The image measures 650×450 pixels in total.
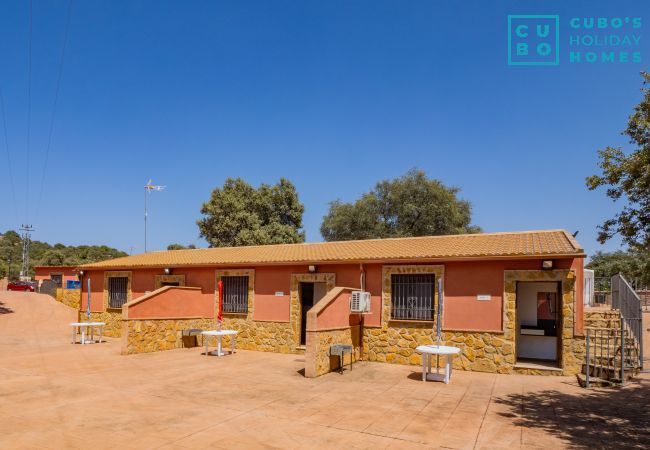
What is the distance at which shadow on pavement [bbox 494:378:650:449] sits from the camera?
674 cm

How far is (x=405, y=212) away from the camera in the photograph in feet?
117

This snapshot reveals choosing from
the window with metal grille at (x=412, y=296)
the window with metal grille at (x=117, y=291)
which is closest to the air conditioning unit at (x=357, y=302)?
the window with metal grille at (x=412, y=296)

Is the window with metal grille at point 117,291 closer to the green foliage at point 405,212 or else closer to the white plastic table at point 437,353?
the white plastic table at point 437,353

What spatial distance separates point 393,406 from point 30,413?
6381mm

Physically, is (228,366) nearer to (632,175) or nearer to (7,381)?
(7,381)

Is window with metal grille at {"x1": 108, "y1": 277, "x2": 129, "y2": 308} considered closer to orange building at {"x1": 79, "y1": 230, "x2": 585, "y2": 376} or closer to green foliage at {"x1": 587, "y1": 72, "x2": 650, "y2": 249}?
orange building at {"x1": 79, "y1": 230, "x2": 585, "y2": 376}

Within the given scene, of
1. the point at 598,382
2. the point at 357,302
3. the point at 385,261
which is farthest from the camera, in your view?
the point at 385,261

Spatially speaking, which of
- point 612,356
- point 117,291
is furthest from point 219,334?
point 612,356

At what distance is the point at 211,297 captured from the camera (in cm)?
1717

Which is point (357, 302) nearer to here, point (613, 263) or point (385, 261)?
point (385, 261)

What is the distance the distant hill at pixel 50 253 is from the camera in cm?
6022

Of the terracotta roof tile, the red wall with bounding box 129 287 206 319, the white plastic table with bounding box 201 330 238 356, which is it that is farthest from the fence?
the red wall with bounding box 129 287 206 319

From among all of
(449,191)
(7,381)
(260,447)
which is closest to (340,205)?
(449,191)

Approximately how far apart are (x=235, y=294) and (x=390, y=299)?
6129 mm
